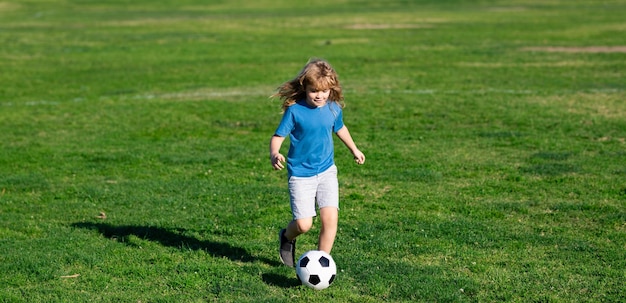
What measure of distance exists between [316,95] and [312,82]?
13 centimetres

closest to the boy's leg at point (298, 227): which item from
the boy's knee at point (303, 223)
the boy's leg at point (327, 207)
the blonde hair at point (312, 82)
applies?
the boy's knee at point (303, 223)

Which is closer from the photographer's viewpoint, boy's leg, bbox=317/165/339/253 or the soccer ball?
the soccer ball

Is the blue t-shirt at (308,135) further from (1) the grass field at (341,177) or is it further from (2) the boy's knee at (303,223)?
(1) the grass field at (341,177)

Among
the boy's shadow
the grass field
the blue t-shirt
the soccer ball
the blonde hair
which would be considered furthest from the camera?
the boy's shadow

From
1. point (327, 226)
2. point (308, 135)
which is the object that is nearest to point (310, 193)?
point (327, 226)

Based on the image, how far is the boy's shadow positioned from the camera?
8287mm

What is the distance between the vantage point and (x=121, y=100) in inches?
741

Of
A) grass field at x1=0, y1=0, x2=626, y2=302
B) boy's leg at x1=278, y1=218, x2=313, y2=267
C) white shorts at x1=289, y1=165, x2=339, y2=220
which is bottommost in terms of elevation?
grass field at x1=0, y1=0, x2=626, y2=302

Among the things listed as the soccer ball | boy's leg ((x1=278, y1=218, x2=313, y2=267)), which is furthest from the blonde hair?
the soccer ball

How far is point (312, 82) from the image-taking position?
7.25 metres

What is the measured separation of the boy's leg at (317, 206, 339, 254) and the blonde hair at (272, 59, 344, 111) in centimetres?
91

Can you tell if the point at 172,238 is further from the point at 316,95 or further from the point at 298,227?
the point at 316,95

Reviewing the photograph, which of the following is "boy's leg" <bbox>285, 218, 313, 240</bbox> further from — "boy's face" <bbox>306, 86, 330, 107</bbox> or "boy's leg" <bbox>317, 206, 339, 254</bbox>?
"boy's face" <bbox>306, 86, 330, 107</bbox>

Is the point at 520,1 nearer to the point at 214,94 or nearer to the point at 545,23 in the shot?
the point at 545,23
